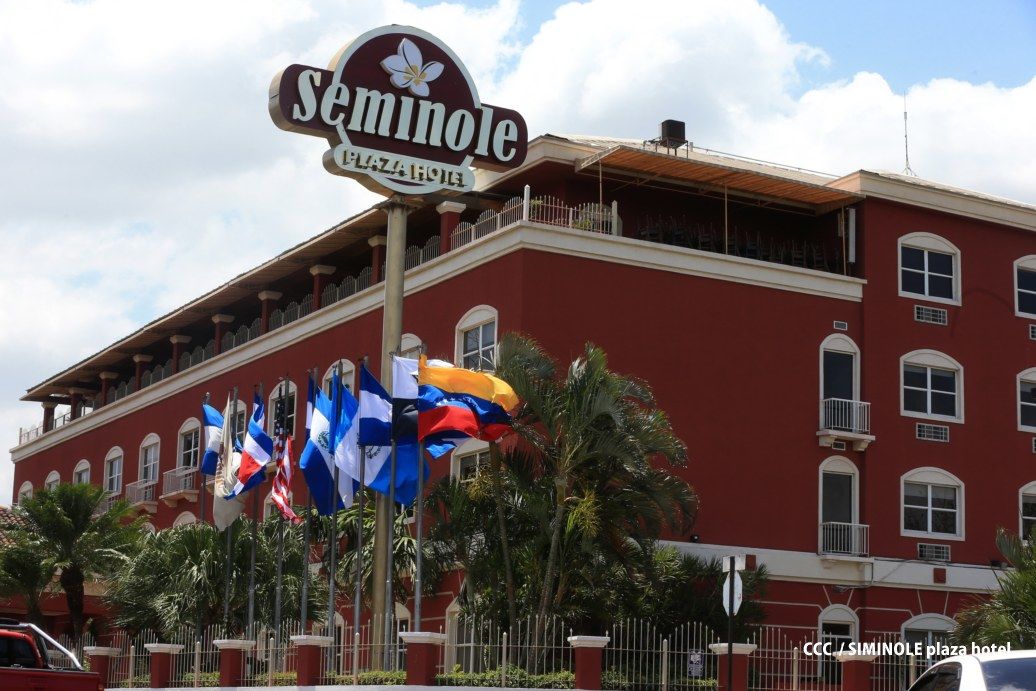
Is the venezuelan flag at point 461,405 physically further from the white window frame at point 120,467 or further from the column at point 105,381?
the column at point 105,381

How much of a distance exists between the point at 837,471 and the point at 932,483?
2908 millimetres

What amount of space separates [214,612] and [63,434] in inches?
1210

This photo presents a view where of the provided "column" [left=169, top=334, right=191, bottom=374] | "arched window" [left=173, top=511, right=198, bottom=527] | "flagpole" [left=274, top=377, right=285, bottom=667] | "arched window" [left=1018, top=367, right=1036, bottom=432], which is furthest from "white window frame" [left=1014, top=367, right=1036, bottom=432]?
"column" [left=169, top=334, right=191, bottom=374]

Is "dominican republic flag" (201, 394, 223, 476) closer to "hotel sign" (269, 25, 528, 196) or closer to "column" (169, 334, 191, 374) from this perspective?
"hotel sign" (269, 25, 528, 196)

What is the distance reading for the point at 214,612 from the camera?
120ft

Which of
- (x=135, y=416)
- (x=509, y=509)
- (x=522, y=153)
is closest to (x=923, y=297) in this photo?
(x=522, y=153)

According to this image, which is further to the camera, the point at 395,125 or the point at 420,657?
the point at 395,125

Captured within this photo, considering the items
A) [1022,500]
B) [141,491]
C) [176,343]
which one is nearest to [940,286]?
[1022,500]

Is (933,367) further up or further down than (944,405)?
further up

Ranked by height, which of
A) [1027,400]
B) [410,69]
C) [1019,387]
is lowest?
[1027,400]

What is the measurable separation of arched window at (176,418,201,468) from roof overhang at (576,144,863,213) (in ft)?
63.0

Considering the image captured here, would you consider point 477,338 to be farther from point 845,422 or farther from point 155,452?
point 155,452

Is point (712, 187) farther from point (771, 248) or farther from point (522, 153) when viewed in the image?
point (522, 153)

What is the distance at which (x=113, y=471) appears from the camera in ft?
194
